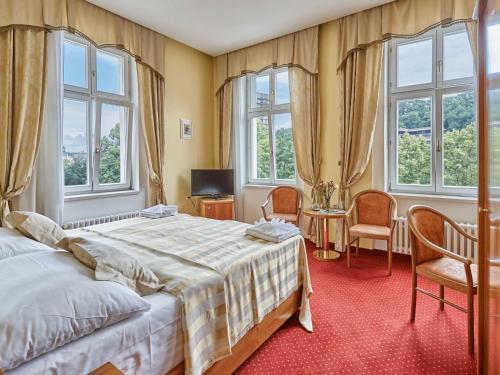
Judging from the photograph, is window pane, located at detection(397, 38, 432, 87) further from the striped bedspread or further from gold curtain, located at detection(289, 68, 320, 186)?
the striped bedspread

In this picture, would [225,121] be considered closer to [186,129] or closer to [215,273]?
[186,129]

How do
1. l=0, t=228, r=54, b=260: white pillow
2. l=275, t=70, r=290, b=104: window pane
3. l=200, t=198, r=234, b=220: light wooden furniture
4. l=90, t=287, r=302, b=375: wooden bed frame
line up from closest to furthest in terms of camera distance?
l=90, t=287, r=302, b=375: wooden bed frame < l=0, t=228, r=54, b=260: white pillow < l=200, t=198, r=234, b=220: light wooden furniture < l=275, t=70, r=290, b=104: window pane

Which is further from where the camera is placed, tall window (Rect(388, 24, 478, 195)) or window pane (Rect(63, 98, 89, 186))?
window pane (Rect(63, 98, 89, 186))

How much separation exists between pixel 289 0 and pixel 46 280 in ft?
12.2

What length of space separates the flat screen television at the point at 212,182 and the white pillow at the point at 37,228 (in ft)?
8.54

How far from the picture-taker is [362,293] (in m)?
2.88

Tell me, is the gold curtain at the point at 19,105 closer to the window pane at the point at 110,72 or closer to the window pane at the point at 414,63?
the window pane at the point at 110,72

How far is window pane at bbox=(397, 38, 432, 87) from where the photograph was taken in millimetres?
3691

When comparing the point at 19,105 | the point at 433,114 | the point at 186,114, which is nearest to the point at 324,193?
the point at 433,114

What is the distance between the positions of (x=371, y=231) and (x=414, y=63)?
7.38ft

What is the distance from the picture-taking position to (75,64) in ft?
12.0

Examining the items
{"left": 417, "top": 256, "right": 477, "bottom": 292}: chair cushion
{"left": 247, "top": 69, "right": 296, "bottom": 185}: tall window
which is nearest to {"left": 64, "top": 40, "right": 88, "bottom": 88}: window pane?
{"left": 247, "top": 69, "right": 296, "bottom": 185}: tall window

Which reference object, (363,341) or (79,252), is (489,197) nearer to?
(363,341)

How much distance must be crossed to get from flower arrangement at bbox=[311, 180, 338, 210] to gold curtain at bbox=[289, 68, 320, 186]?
194 mm
